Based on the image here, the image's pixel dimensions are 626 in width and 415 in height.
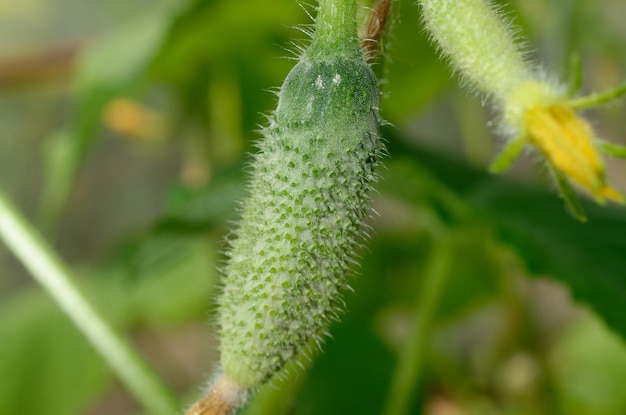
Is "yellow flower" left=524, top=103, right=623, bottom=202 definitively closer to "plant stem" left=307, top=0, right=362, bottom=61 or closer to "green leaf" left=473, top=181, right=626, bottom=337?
"plant stem" left=307, top=0, right=362, bottom=61

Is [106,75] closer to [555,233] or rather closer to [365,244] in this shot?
[365,244]

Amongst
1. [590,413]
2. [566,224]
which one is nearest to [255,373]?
[566,224]

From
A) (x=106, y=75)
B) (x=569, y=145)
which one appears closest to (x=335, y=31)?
(x=569, y=145)

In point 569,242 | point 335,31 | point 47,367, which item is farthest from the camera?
point 47,367

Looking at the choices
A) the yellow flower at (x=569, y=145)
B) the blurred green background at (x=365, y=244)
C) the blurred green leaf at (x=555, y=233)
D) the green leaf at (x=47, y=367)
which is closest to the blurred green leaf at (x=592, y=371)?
the blurred green background at (x=365, y=244)

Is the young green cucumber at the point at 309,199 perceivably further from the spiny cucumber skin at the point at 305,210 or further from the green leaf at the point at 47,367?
the green leaf at the point at 47,367

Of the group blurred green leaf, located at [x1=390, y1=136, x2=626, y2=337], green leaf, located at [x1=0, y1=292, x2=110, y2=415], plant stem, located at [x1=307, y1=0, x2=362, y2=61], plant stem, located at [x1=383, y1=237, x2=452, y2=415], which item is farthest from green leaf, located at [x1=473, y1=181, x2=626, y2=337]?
green leaf, located at [x1=0, y1=292, x2=110, y2=415]
